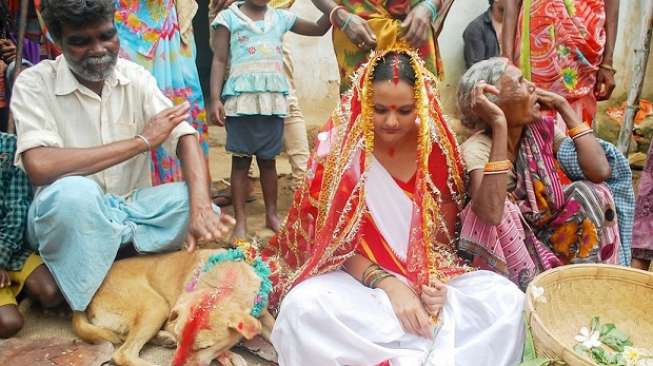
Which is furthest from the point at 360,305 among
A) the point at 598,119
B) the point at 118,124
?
the point at 598,119

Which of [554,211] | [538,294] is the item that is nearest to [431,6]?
[554,211]

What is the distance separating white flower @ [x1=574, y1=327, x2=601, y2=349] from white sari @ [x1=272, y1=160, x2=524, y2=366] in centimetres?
21

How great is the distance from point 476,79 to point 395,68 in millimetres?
447

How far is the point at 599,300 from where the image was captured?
258 centimetres

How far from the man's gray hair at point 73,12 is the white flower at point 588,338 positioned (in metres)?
2.36

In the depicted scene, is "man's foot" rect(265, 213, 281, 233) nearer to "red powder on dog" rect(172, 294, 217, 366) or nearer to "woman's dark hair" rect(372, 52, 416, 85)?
"red powder on dog" rect(172, 294, 217, 366)

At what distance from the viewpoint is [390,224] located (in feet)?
8.78

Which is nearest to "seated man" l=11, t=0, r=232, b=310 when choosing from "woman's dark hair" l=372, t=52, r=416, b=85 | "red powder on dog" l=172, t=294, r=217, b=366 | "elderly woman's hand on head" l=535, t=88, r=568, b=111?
"red powder on dog" l=172, t=294, r=217, b=366

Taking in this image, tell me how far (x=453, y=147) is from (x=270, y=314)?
113 centimetres

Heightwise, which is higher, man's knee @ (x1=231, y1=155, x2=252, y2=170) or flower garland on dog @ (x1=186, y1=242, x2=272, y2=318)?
man's knee @ (x1=231, y1=155, x2=252, y2=170)

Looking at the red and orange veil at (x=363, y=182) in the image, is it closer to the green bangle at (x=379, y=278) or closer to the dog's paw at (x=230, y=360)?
the green bangle at (x=379, y=278)

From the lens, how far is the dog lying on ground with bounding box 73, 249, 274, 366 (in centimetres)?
261

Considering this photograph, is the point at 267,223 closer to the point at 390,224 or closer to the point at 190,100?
the point at 190,100

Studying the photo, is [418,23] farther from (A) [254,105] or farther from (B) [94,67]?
(B) [94,67]
